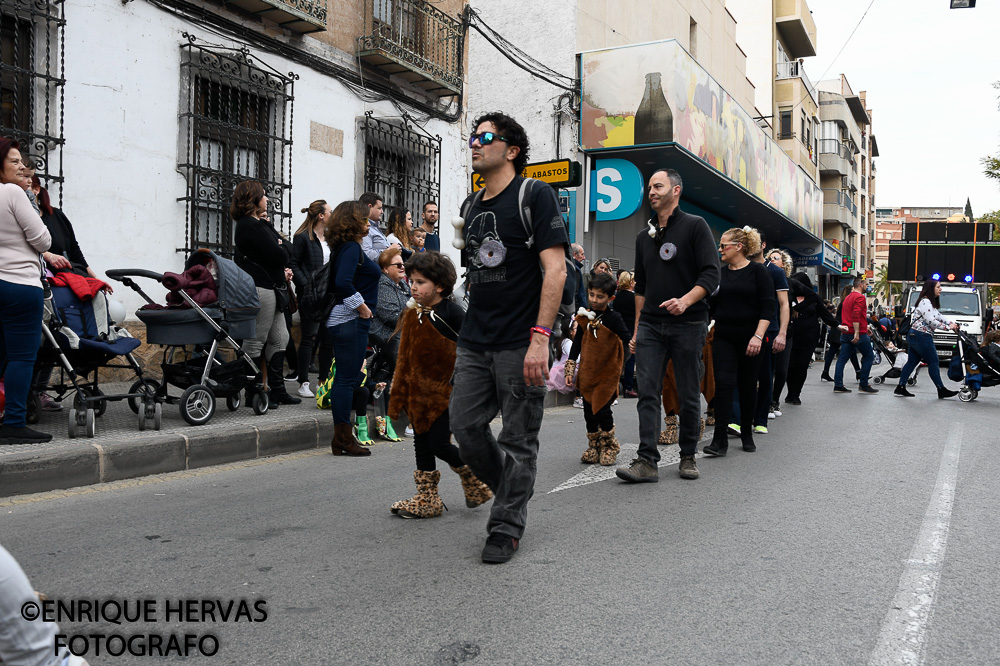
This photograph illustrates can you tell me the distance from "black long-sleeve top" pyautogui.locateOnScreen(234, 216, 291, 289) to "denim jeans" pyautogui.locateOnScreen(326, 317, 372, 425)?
1.83 meters

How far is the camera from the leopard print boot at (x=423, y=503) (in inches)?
177

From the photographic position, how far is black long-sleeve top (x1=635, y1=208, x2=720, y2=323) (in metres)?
5.54

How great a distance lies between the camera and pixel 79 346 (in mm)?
5973

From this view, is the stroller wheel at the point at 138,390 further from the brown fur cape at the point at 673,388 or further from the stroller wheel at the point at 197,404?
the brown fur cape at the point at 673,388

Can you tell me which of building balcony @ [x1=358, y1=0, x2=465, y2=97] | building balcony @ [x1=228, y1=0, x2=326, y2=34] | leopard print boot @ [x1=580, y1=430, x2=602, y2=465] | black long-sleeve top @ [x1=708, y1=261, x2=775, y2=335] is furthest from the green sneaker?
building balcony @ [x1=358, y1=0, x2=465, y2=97]

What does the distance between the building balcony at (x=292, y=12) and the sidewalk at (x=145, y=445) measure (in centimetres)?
512

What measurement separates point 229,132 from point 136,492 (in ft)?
20.3

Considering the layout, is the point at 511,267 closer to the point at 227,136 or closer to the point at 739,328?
the point at 739,328

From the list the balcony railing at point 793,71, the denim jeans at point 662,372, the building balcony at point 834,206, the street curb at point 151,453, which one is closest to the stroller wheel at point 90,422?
the street curb at point 151,453

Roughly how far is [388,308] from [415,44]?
7.60m

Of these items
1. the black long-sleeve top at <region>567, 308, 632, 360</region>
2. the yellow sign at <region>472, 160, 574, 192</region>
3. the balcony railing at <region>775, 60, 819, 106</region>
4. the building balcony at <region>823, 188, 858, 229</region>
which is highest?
the balcony railing at <region>775, 60, 819, 106</region>

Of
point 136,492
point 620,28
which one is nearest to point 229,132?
point 136,492

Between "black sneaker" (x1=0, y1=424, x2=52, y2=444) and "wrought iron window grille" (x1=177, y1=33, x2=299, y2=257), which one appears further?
"wrought iron window grille" (x1=177, y1=33, x2=299, y2=257)

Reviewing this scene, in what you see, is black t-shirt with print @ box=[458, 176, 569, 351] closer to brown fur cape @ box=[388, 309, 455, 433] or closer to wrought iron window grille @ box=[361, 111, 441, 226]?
brown fur cape @ box=[388, 309, 455, 433]
